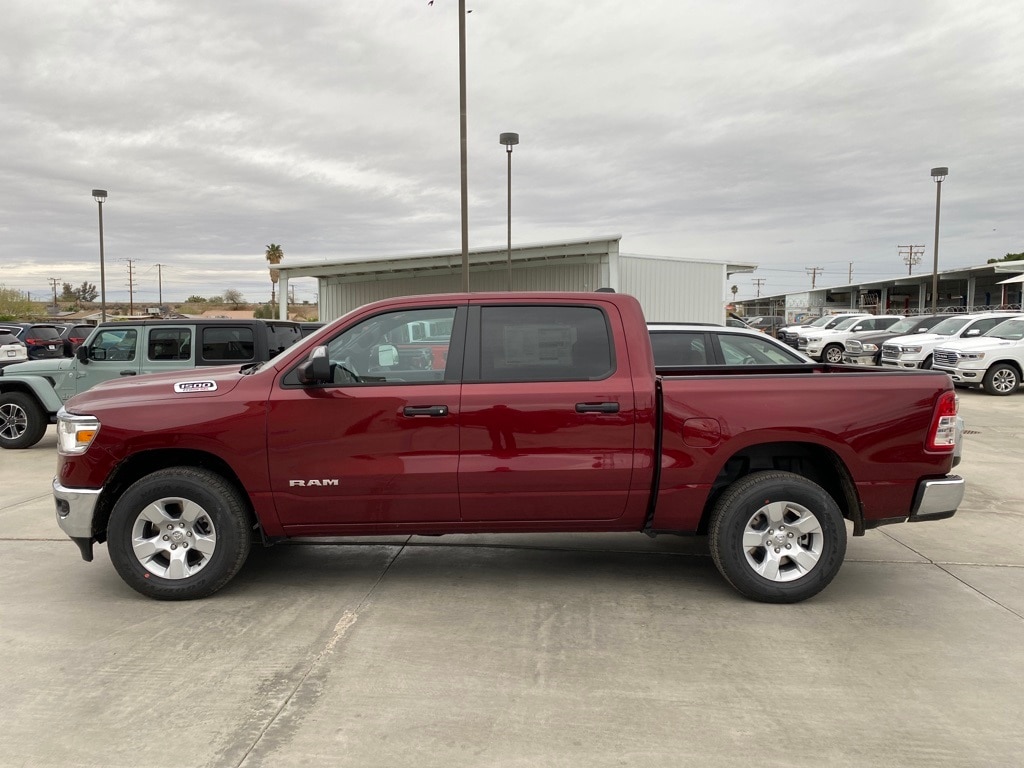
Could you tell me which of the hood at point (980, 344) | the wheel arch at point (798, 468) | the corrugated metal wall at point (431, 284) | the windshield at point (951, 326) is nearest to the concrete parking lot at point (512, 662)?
the wheel arch at point (798, 468)

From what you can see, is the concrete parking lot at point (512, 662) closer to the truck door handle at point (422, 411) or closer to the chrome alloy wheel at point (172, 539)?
the chrome alloy wheel at point (172, 539)

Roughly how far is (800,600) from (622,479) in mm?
1299

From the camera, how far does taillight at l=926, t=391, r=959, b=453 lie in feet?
15.0

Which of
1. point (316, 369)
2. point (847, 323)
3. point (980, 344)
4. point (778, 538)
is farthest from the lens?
point (847, 323)

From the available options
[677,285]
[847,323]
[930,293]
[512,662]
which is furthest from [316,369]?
[930,293]

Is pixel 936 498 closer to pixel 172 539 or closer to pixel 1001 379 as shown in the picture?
pixel 172 539

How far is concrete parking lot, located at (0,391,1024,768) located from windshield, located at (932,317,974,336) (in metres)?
15.9

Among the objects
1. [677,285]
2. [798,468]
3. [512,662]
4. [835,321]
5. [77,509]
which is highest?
[677,285]

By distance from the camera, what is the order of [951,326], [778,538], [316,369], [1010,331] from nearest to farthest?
[316,369] < [778,538] < [1010,331] < [951,326]

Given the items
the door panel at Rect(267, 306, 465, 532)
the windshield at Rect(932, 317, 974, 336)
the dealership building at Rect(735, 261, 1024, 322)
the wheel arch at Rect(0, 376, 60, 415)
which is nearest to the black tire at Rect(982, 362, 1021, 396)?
the windshield at Rect(932, 317, 974, 336)

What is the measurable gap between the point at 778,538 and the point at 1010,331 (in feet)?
52.0

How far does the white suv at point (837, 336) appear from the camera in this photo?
2520cm

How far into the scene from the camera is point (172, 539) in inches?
179

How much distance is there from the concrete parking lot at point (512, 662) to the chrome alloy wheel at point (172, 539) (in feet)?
0.79
